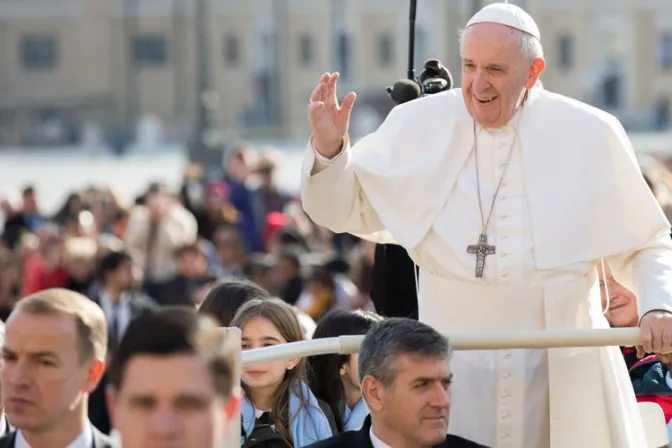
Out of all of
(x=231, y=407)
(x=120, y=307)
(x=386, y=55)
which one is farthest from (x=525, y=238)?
(x=386, y=55)

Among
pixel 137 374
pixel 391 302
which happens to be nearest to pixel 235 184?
pixel 391 302

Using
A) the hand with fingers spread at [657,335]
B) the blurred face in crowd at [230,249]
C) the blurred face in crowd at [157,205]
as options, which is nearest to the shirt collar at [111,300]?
the blurred face in crowd at [230,249]

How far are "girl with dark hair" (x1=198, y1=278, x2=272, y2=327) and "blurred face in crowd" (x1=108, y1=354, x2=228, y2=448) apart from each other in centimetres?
246

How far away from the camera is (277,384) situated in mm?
4844

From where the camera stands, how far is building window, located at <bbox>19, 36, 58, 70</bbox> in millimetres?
68875

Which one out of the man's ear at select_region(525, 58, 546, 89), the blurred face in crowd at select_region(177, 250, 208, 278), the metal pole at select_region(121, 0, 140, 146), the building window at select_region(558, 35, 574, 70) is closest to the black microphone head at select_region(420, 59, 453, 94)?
the man's ear at select_region(525, 58, 546, 89)

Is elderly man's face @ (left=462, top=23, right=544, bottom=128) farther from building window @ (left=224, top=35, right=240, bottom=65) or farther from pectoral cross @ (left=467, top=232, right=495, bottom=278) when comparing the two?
building window @ (left=224, top=35, right=240, bottom=65)

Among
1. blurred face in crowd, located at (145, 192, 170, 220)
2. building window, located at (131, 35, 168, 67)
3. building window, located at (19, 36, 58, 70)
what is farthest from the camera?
building window, located at (19, 36, 58, 70)

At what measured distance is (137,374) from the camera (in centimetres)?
267

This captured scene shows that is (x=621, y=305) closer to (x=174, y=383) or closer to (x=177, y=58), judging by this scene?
(x=174, y=383)

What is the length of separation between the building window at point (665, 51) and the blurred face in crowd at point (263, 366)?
2539 inches

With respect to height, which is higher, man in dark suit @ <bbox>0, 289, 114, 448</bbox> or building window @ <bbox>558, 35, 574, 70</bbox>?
building window @ <bbox>558, 35, 574, 70</bbox>

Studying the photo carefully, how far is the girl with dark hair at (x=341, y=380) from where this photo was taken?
5.16 metres

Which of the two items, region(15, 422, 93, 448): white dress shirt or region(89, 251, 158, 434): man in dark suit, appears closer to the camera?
region(15, 422, 93, 448): white dress shirt
